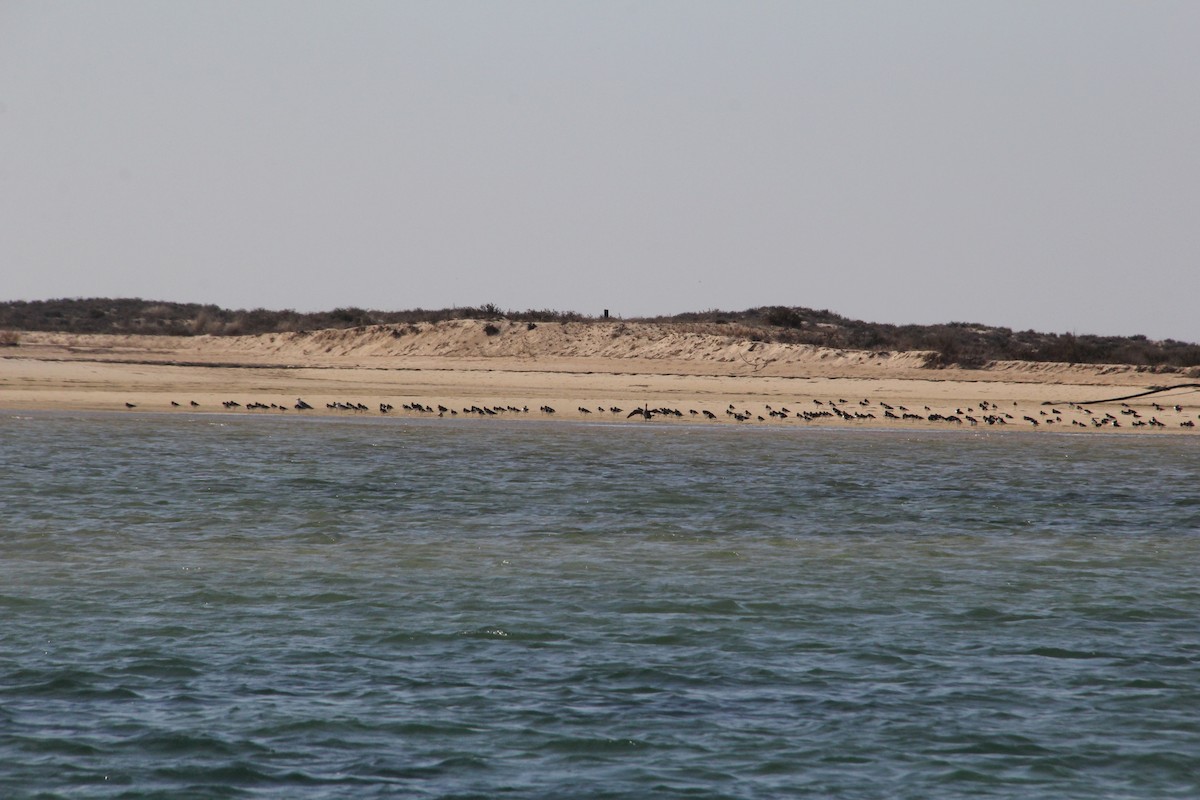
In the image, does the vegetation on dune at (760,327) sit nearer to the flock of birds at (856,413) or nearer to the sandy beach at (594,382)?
the sandy beach at (594,382)

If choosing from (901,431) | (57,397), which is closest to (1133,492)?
(901,431)

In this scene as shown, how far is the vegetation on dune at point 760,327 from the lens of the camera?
144ft

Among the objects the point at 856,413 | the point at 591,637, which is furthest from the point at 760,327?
the point at 591,637

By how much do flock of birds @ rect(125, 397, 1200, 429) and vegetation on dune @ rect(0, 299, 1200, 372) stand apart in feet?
28.3

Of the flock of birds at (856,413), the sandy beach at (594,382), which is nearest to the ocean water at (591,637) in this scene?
the flock of birds at (856,413)

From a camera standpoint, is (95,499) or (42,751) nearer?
(42,751)

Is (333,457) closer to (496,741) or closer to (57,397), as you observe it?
(57,397)

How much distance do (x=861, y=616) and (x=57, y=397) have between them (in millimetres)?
28518

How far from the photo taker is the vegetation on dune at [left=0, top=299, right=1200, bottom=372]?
144 ft

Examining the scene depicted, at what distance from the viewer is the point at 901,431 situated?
102ft

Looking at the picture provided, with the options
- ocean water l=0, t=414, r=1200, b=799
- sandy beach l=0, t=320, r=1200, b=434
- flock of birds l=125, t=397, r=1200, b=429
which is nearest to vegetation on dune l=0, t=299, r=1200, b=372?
sandy beach l=0, t=320, r=1200, b=434

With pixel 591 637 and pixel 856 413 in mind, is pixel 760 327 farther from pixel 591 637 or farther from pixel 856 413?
pixel 591 637

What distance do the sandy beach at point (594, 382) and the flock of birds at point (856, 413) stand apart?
0.06 metres

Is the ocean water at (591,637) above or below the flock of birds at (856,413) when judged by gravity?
below
